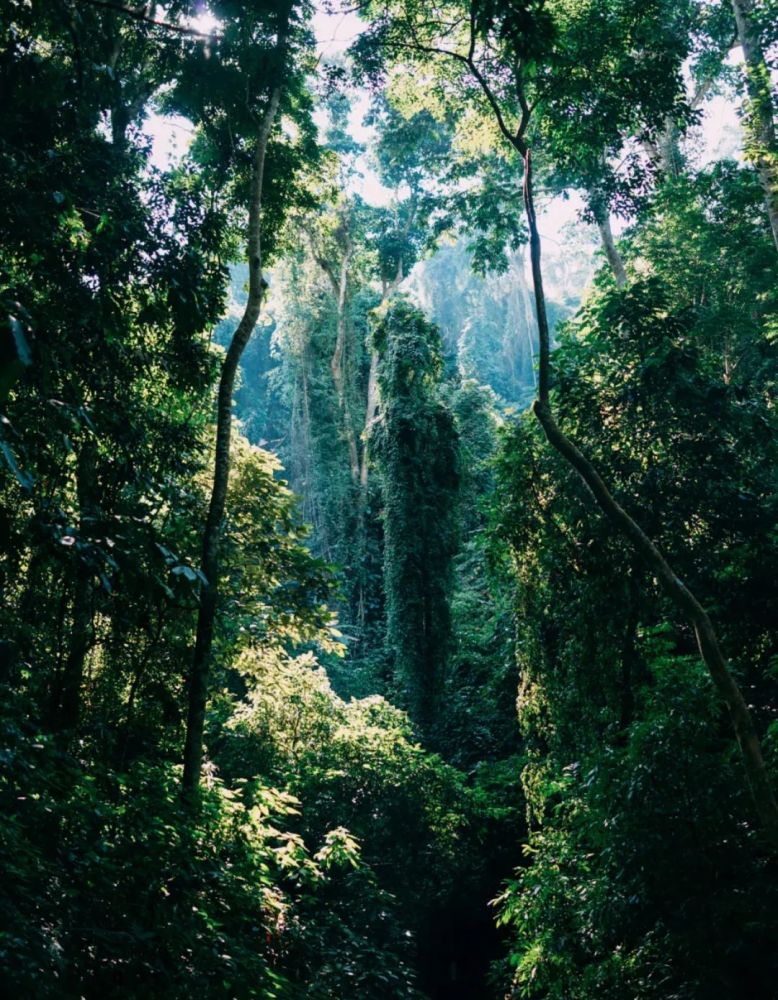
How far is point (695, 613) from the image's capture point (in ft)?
14.9

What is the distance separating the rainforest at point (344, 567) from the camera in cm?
331

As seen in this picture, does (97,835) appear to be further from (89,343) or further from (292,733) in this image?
(292,733)

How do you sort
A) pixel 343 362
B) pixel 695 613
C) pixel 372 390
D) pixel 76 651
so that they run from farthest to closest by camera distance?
1. pixel 343 362
2. pixel 372 390
3. pixel 76 651
4. pixel 695 613

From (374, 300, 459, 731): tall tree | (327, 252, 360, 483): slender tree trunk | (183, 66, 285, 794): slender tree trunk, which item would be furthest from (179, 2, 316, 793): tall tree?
(327, 252, 360, 483): slender tree trunk

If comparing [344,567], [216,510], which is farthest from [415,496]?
[216,510]

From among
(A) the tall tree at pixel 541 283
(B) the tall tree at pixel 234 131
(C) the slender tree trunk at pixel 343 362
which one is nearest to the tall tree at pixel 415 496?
(C) the slender tree trunk at pixel 343 362

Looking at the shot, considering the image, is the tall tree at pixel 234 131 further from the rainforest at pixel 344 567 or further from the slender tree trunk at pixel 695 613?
the slender tree trunk at pixel 695 613

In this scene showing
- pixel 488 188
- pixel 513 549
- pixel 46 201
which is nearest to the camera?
pixel 46 201

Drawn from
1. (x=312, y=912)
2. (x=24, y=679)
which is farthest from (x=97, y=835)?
(x=312, y=912)

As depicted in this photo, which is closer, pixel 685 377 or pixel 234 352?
pixel 234 352

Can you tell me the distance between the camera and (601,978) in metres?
4.53

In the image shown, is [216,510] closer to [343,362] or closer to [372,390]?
[372,390]

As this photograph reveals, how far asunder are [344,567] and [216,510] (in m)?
1.91

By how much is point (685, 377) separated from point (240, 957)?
5.59 metres
